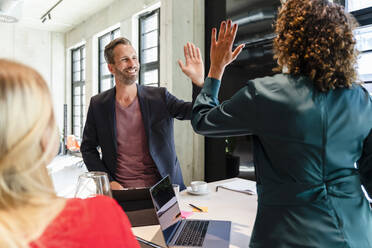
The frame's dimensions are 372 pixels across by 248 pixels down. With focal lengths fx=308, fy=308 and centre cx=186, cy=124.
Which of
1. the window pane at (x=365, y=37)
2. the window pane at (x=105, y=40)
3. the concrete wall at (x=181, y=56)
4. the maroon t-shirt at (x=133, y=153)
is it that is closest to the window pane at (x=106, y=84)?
the window pane at (x=105, y=40)

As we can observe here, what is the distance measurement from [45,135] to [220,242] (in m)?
0.91

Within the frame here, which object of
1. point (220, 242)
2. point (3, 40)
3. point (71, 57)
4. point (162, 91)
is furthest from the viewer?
point (71, 57)

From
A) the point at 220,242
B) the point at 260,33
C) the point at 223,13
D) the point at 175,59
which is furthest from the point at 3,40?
the point at 220,242

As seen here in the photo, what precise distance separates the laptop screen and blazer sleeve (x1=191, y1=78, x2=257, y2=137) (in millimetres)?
332

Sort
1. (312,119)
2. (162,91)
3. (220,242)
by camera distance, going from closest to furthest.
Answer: (312,119)
(220,242)
(162,91)

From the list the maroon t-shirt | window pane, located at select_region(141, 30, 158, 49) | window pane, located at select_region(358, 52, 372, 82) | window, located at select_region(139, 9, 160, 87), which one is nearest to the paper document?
the maroon t-shirt

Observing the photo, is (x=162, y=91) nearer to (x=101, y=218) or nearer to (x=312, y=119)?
(x=312, y=119)

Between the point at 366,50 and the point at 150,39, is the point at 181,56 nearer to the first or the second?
the point at 150,39

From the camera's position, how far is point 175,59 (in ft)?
13.8

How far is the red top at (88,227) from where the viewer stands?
507 mm

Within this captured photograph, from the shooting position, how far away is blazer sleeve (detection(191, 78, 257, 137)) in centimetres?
96

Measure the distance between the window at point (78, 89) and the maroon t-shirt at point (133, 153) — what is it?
662 cm

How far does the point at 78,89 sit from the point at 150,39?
3873 mm

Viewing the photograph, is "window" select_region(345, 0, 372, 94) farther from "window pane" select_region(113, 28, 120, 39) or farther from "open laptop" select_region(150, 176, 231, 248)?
"window pane" select_region(113, 28, 120, 39)
